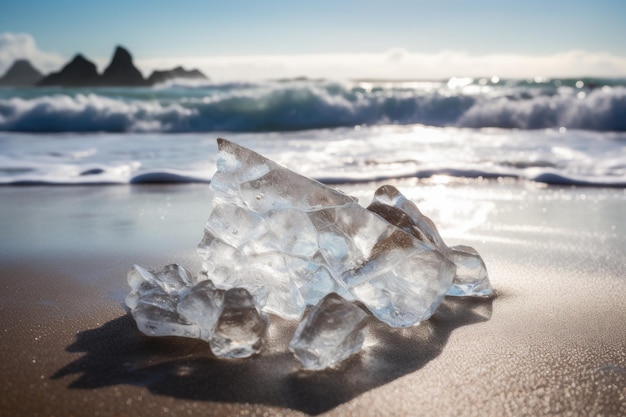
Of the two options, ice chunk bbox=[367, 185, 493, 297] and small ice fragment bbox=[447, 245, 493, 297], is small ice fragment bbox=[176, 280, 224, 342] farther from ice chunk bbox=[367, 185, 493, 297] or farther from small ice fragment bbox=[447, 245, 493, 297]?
small ice fragment bbox=[447, 245, 493, 297]

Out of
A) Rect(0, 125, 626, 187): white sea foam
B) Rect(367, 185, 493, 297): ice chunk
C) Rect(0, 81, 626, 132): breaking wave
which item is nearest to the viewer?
Rect(367, 185, 493, 297): ice chunk

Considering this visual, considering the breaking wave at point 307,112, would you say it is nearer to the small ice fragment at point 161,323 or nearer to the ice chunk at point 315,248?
the ice chunk at point 315,248

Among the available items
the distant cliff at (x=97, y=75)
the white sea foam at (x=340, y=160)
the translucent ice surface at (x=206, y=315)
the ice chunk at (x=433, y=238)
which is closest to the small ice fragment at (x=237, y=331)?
the translucent ice surface at (x=206, y=315)

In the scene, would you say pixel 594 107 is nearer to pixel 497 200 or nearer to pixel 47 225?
pixel 497 200

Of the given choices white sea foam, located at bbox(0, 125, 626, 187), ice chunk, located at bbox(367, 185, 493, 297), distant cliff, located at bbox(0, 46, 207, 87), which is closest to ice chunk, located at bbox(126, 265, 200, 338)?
ice chunk, located at bbox(367, 185, 493, 297)

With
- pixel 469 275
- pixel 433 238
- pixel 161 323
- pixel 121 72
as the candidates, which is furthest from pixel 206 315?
pixel 121 72

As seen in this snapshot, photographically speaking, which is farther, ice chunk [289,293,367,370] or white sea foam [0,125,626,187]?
white sea foam [0,125,626,187]

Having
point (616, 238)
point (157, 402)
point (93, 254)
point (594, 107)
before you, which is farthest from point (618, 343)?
point (594, 107)
